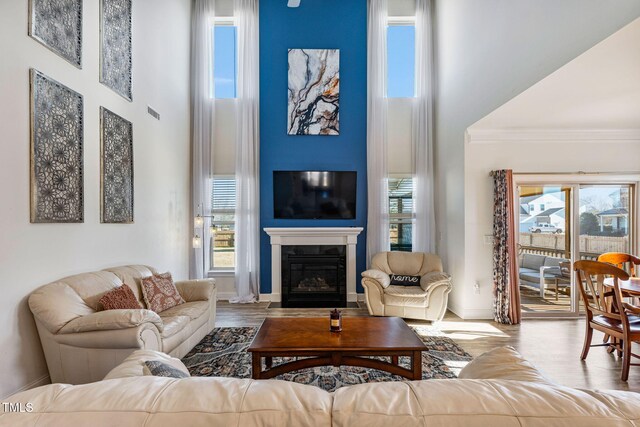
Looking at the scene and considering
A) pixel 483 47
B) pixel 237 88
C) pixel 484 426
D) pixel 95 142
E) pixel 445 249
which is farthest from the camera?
pixel 237 88

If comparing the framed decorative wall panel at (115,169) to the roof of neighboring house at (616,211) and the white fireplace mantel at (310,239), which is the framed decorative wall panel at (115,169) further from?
the roof of neighboring house at (616,211)

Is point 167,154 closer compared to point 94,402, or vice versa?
point 94,402

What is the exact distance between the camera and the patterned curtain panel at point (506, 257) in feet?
14.8

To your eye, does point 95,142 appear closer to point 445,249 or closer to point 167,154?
point 167,154

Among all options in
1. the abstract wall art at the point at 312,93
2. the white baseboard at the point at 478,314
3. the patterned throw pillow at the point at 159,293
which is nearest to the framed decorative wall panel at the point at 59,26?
the patterned throw pillow at the point at 159,293

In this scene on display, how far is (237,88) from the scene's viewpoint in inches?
232

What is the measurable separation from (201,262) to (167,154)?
76.2 inches

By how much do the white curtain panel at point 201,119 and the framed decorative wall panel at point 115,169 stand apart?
1.86m

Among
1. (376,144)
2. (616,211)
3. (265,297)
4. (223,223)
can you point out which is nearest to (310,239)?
(265,297)

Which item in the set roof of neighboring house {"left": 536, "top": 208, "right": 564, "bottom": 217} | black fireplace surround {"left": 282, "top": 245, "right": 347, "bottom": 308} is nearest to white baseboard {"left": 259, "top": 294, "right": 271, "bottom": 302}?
black fireplace surround {"left": 282, "top": 245, "right": 347, "bottom": 308}

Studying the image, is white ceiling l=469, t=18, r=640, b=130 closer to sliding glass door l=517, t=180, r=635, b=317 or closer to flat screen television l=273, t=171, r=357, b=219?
sliding glass door l=517, t=180, r=635, b=317

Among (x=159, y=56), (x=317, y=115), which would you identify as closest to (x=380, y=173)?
(x=317, y=115)

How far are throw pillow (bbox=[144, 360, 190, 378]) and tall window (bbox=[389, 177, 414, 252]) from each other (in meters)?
5.12

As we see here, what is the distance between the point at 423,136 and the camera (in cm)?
590
